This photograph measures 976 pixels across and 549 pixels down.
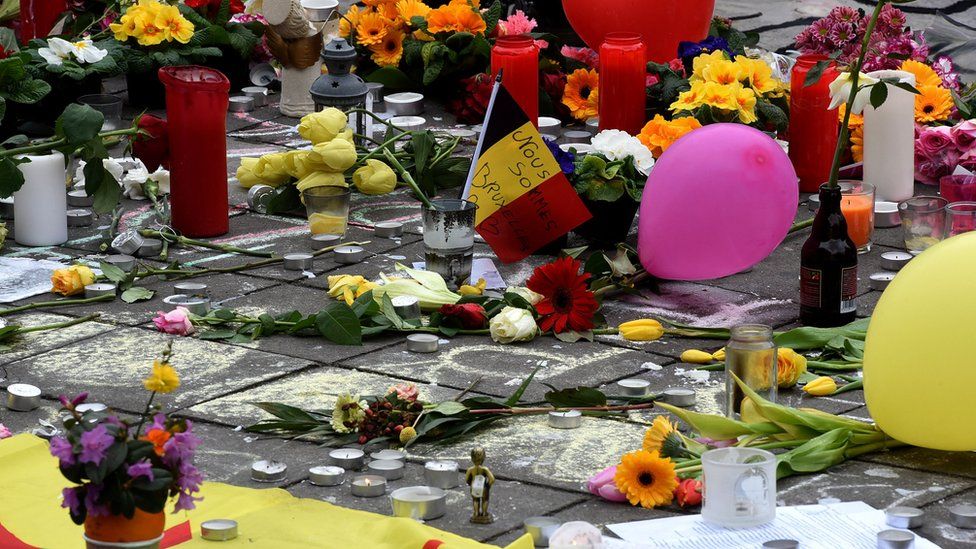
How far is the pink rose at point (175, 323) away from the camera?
15.5ft

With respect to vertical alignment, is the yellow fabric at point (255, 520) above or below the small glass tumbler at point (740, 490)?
below

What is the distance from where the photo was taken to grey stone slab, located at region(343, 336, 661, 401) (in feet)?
14.1

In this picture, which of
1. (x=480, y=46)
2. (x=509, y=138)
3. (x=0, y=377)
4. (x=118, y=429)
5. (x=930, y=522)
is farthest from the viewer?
(x=480, y=46)

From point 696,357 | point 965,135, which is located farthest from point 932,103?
point 696,357

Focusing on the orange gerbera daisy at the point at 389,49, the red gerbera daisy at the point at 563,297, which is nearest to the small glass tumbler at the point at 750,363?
the red gerbera daisy at the point at 563,297

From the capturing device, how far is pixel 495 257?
555cm

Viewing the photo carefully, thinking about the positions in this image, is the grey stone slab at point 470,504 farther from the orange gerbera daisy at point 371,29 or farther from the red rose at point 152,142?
the orange gerbera daisy at point 371,29

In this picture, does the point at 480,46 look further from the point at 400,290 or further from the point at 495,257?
the point at 400,290

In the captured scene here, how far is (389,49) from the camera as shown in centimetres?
773

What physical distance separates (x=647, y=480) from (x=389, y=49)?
184 inches

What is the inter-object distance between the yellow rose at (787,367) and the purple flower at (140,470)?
6.59 feet

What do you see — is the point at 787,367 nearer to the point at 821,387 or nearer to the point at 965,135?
the point at 821,387

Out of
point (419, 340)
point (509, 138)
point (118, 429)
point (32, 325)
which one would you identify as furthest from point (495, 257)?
point (118, 429)

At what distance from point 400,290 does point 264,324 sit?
45 centimetres
